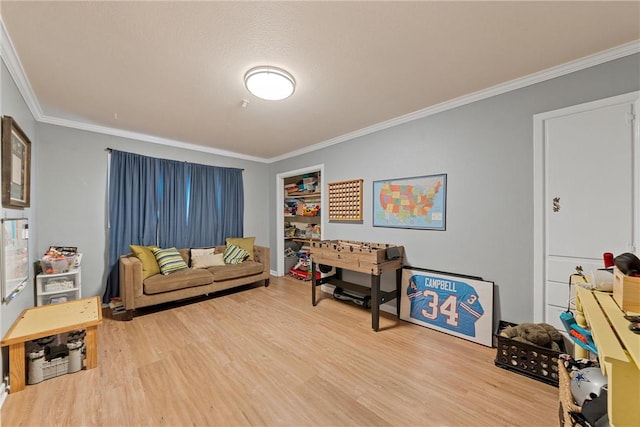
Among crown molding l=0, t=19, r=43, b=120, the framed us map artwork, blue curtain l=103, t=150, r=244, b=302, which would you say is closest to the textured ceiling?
crown molding l=0, t=19, r=43, b=120

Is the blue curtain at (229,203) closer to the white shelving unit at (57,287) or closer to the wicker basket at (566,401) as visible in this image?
the white shelving unit at (57,287)

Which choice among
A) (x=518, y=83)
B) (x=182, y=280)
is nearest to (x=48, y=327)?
(x=182, y=280)

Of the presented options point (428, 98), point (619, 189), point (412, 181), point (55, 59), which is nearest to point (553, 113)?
point (619, 189)

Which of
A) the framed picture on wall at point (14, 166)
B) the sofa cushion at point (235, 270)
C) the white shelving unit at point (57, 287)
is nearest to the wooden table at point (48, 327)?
the white shelving unit at point (57, 287)

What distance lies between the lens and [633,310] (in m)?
1.07

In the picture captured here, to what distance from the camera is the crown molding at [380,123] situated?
5.78ft

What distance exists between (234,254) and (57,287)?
6.76ft

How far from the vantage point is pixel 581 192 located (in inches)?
76.4

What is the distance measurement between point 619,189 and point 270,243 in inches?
190

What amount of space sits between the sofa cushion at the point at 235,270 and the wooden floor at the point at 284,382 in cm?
90

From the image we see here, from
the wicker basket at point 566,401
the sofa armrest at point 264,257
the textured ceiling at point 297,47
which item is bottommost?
the wicker basket at point 566,401

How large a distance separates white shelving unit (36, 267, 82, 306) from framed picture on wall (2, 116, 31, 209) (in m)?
0.80

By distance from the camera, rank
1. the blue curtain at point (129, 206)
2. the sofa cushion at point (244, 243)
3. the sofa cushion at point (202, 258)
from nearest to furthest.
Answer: the blue curtain at point (129, 206) < the sofa cushion at point (202, 258) < the sofa cushion at point (244, 243)

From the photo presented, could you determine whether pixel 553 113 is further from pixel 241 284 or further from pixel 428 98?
pixel 241 284
